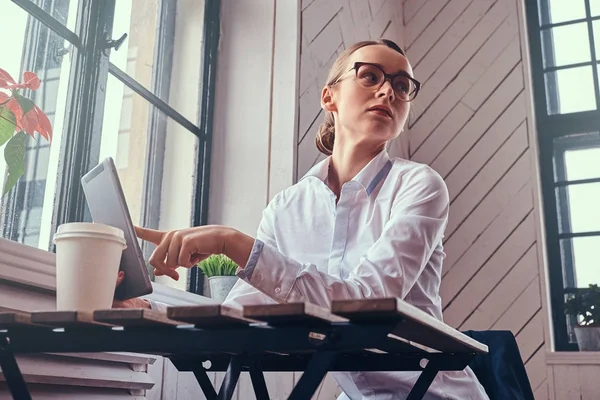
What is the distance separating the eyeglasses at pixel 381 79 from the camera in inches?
66.1

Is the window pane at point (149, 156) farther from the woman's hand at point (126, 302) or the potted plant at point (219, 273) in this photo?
the woman's hand at point (126, 302)

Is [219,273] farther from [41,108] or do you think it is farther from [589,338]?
[589,338]

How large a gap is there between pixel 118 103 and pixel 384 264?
47.4 inches

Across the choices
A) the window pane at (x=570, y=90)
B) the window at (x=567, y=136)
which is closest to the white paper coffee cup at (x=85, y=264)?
the window at (x=567, y=136)

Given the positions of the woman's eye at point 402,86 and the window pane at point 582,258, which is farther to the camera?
the window pane at point 582,258

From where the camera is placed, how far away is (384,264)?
1258 millimetres

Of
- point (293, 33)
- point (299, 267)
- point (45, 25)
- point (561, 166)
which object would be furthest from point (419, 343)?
point (561, 166)

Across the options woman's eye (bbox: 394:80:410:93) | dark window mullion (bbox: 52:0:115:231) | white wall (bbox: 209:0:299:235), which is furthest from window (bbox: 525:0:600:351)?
dark window mullion (bbox: 52:0:115:231)

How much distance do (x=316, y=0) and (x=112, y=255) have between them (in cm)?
207

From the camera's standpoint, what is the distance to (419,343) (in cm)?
100

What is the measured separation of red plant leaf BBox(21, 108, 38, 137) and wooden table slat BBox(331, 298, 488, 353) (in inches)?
36.0

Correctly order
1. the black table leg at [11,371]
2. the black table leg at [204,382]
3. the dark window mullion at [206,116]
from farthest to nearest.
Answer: the dark window mullion at [206,116] → the black table leg at [204,382] → the black table leg at [11,371]

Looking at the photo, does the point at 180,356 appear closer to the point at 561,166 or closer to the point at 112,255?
the point at 112,255

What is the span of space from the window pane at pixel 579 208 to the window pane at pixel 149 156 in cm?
197
